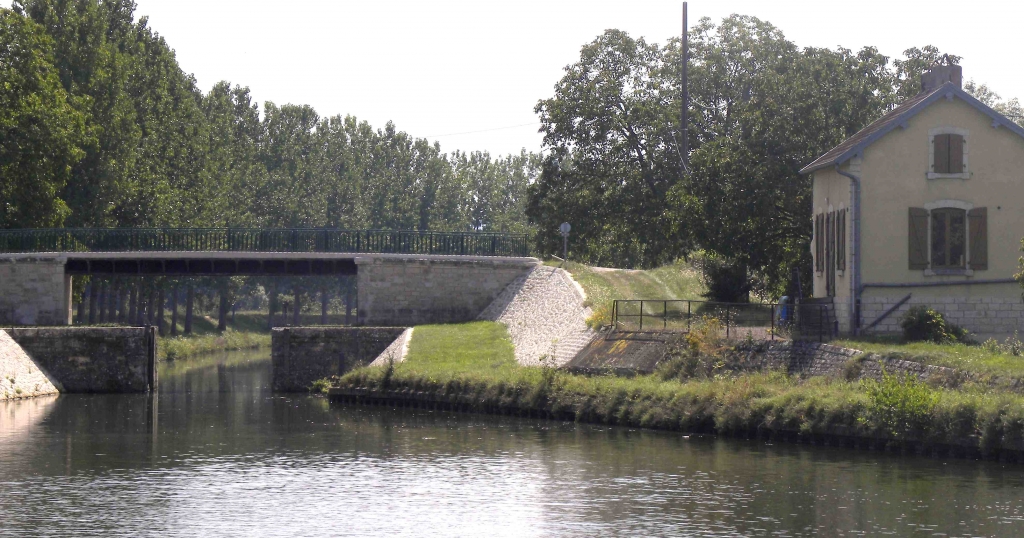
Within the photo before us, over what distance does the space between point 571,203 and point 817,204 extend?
981 inches

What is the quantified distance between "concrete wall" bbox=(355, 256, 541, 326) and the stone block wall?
27.0m

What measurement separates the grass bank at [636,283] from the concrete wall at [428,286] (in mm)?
3283

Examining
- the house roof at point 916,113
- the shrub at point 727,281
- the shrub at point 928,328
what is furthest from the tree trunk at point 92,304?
the shrub at point 928,328

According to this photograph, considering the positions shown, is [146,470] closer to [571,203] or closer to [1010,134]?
[1010,134]

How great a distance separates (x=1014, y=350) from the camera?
37.8 metres

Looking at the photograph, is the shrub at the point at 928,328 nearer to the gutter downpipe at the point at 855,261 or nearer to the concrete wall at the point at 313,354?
the gutter downpipe at the point at 855,261

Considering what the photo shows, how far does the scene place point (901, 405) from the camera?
33188 millimetres

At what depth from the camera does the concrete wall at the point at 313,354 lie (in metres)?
59.7

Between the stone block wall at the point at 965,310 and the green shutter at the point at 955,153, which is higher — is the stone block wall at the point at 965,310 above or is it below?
below

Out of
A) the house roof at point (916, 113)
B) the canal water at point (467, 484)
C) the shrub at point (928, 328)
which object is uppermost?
the house roof at point (916, 113)

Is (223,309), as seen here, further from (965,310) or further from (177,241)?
(965,310)

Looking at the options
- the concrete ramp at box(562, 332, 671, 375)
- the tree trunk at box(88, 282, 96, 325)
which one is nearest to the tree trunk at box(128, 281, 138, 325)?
the tree trunk at box(88, 282, 96, 325)

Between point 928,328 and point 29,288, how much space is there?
1717 inches

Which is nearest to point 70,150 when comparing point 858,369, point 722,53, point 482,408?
point 482,408
